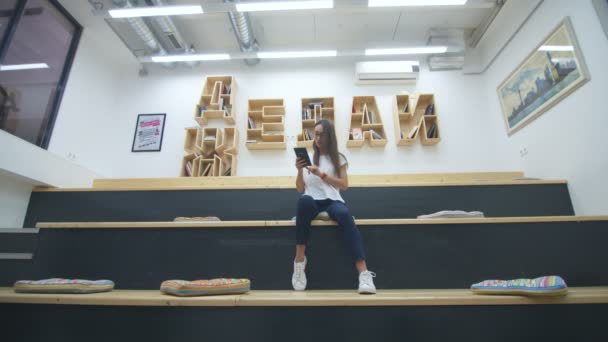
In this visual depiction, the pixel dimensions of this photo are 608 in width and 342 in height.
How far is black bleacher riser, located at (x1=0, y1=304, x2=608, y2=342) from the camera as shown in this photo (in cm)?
108

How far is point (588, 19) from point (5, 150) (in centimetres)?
478

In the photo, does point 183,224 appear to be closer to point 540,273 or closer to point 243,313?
point 243,313

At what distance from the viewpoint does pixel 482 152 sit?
145 inches

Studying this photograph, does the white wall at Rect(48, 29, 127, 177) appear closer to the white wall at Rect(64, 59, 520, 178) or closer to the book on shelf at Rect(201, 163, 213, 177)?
the white wall at Rect(64, 59, 520, 178)

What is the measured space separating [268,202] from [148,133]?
8.46 feet

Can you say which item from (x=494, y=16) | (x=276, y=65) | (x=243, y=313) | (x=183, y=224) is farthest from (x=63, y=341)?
(x=494, y=16)

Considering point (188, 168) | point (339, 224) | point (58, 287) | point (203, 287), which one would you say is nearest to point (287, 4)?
point (188, 168)

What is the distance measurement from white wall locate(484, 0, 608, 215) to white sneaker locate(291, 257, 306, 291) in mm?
2294

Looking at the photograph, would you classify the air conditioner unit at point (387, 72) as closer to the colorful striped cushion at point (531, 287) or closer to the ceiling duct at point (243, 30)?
the ceiling duct at point (243, 30)

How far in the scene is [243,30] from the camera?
356cm

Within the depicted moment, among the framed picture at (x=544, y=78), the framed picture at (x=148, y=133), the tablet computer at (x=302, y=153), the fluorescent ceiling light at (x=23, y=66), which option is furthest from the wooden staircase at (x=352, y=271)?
the framed picture at (x=148, y=133)

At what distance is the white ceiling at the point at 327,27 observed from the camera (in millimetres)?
3756

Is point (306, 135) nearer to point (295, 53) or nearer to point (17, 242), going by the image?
point (295, 53)

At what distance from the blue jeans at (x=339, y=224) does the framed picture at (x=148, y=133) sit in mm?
3111
